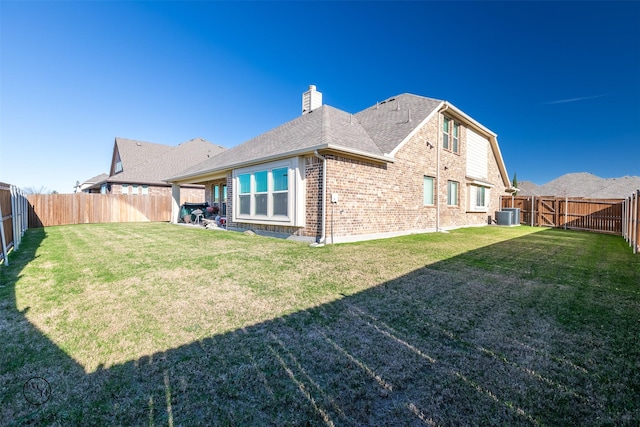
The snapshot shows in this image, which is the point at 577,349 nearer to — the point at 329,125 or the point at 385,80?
the point at 329,125

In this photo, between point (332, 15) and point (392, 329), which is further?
point (332, 15)

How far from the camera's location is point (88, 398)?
1969 mm

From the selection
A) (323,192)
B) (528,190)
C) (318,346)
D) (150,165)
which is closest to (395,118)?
(323,192)

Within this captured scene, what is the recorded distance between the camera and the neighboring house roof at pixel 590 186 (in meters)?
29.4

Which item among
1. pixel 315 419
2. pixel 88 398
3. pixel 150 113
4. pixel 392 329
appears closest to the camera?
pixel 315 419

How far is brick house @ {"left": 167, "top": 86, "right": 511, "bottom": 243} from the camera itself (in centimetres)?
879

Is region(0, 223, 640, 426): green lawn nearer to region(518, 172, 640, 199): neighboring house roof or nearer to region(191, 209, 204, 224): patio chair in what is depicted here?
region(191, 209, 204, 224): patio chair

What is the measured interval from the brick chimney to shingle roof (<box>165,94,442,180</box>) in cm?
178

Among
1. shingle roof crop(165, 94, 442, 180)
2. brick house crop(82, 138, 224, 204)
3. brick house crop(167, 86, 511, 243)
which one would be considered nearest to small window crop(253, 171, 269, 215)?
brick house crop(167, 86, 511, 243)

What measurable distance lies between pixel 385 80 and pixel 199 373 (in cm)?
1984

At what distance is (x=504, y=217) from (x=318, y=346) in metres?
18.7

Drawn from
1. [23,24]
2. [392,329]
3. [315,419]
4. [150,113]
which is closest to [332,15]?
[23,24]

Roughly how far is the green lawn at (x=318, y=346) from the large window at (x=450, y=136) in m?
9.42

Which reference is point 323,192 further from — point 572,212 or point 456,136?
point 572,212
